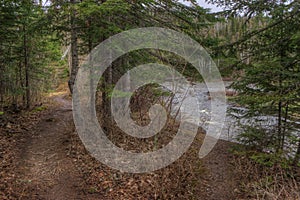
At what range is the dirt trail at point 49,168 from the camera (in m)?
4.46

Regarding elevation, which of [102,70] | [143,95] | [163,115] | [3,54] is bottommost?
[163,115]

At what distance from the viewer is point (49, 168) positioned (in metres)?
5.37

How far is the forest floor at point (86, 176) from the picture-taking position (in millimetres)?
4473

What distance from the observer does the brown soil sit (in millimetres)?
4465

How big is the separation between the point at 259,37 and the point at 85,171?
227 inches

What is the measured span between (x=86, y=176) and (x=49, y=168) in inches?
41.1

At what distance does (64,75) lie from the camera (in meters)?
20.8

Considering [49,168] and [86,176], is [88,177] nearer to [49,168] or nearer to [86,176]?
[86,176]

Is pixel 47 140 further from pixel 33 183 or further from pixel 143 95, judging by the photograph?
pixel 143 95

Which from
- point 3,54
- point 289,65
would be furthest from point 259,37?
point 3,54

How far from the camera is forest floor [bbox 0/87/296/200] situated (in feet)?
14.7

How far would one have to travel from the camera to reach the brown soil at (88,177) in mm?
4465

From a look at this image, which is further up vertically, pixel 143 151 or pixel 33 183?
pixel 143 151

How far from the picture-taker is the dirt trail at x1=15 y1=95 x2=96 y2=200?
14.6 feet
